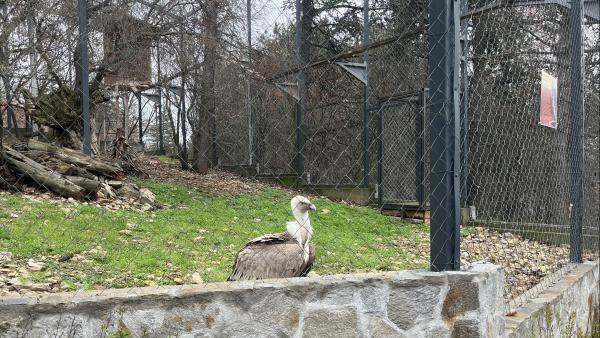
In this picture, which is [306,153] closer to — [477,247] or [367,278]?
[477,247]

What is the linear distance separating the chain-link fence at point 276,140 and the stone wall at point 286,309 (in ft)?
0.72

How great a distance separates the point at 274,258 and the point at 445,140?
4.25ft

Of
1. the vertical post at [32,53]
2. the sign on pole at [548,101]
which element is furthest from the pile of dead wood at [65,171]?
the sign on pole at [548,101]

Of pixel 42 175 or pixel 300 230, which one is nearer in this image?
pixel 300 230

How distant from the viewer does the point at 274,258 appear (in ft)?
11.3

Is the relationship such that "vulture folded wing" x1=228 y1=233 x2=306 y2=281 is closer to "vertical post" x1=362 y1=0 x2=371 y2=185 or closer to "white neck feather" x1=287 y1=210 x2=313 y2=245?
"white neck feather" x1=287 y1=210 x2=313 y2=245

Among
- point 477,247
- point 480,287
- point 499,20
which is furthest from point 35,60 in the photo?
point 477,247

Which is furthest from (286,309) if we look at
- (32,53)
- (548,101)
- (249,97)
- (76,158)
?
(76,158)

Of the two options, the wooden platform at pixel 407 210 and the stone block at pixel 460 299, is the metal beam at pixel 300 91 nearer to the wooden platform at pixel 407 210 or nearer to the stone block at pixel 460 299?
the wooden platform at pixel 407 210

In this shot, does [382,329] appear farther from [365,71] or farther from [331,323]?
[365,71]

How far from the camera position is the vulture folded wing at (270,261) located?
3.38 meters

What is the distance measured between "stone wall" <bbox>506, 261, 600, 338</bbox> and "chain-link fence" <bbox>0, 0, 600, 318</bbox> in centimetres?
18

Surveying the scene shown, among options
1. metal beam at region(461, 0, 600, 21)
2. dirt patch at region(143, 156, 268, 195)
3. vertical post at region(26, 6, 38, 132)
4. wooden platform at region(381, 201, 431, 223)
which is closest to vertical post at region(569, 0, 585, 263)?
metal beam at region(461, 0, 600, 21)

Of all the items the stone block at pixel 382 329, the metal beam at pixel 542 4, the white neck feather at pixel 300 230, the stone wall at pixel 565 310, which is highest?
the metal beam at pixel 542 4
